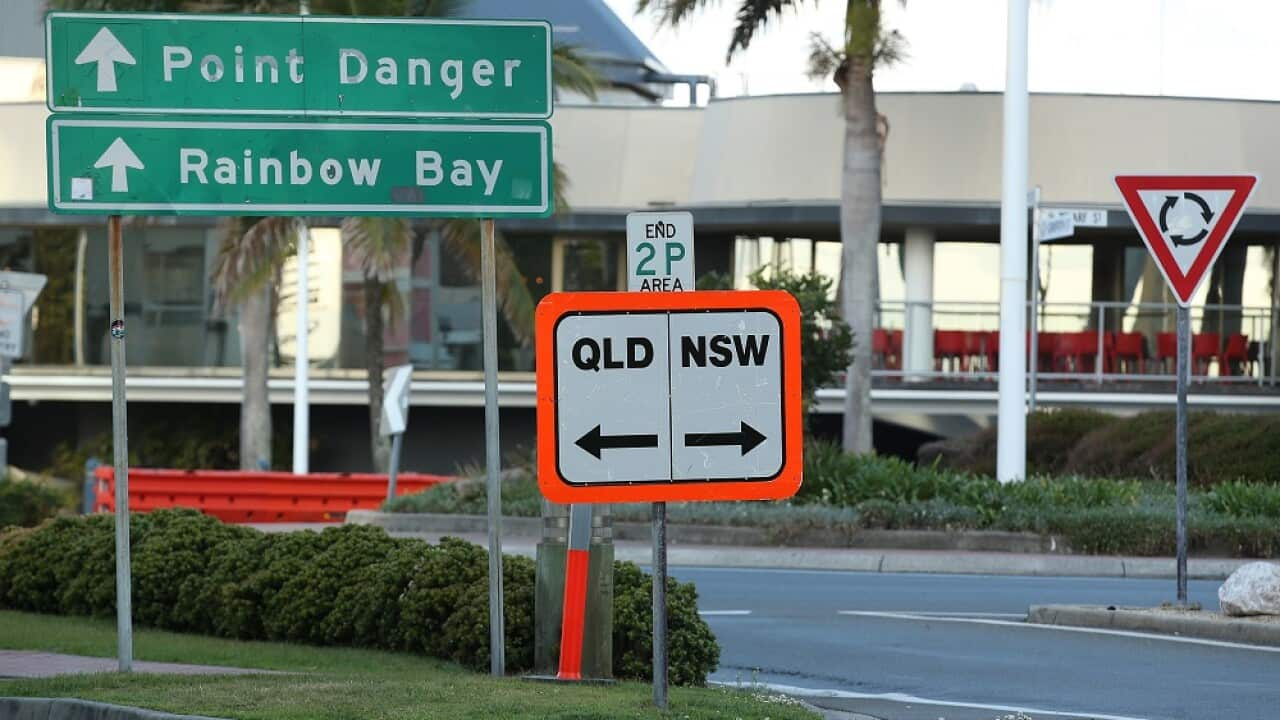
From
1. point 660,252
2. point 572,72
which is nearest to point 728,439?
point 660,252

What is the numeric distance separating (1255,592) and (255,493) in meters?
17.1

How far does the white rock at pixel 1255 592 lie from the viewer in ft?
40.3

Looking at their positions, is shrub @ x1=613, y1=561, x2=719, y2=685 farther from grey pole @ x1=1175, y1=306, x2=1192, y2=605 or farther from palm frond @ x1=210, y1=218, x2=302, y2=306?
palm frond @ x1=210, y1=218, x2=302, y2=306

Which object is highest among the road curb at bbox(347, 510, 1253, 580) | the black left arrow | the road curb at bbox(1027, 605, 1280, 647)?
the black left arrow

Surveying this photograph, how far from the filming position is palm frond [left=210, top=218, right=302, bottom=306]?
26938 mm

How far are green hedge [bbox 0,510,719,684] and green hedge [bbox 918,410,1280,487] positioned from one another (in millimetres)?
11409

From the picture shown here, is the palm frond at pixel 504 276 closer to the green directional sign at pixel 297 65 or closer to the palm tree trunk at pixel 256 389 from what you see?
the palm tree trunk at pixel 256 389

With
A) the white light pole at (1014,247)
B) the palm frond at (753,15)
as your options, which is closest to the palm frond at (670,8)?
the palm frond at (753,15)

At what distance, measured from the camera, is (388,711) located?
8.14 metres

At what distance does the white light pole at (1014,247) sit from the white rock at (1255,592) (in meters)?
9.39

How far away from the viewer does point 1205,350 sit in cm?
3147

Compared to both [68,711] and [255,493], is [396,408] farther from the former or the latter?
[68,711]

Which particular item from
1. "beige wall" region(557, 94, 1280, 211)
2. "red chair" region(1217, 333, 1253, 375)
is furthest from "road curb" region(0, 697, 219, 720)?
"red chair" region(1217, 333, 1253, 375)

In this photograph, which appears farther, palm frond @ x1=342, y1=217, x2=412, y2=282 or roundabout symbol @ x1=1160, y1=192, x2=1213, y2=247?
palm frond @ x1=342, y1=217, x2=412, y2=282
